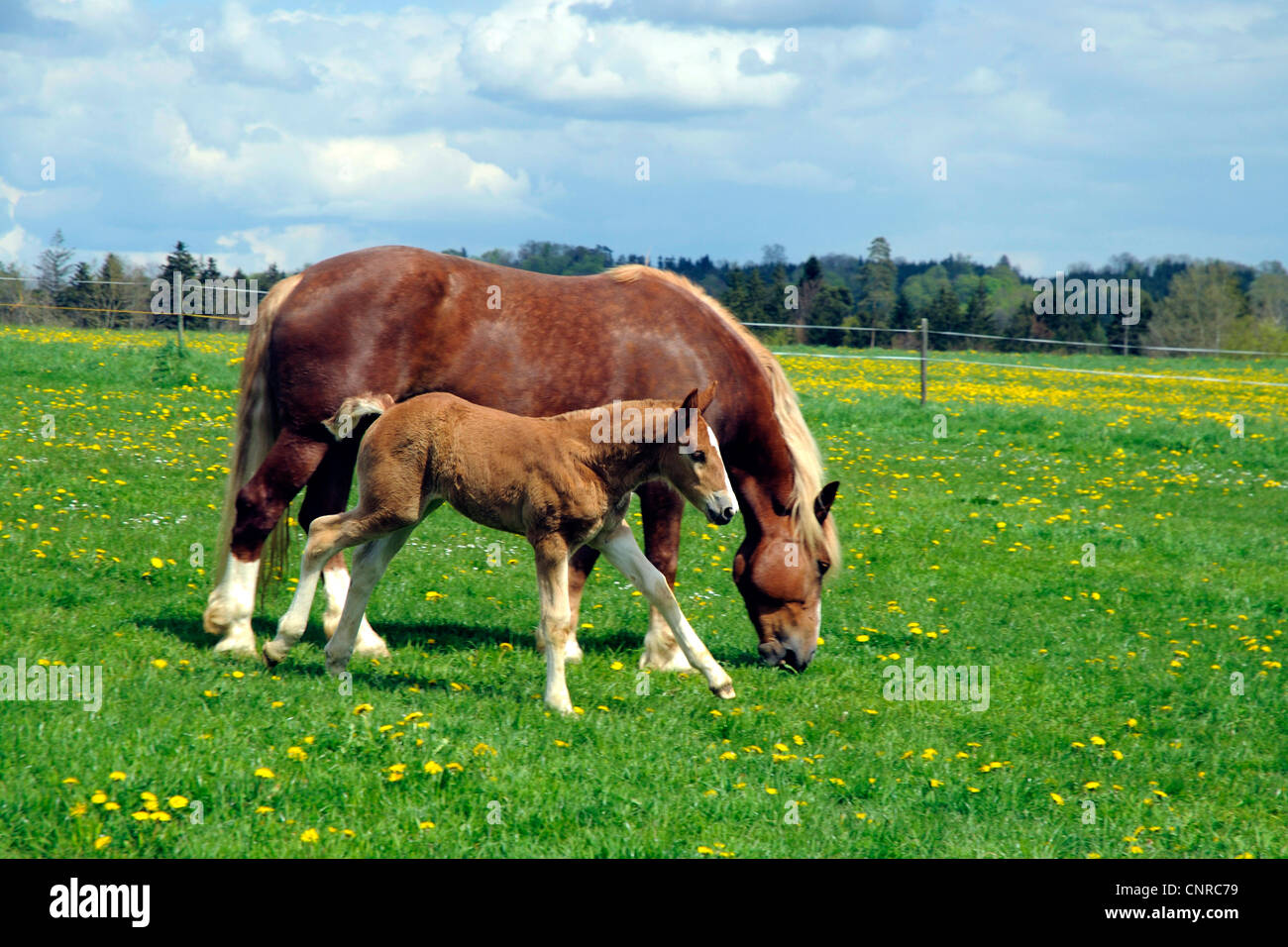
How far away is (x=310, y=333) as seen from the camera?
688cm

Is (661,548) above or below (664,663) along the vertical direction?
above

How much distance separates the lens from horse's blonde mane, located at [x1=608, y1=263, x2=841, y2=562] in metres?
7.61

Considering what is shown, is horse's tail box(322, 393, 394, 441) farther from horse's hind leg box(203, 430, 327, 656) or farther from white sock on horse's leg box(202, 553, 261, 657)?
white sock on horse's leg box(202, 553, 261, 657)

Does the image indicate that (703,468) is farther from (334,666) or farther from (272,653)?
(272,653)

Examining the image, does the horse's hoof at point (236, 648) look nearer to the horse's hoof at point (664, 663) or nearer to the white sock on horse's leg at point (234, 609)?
the white sock on horse's leg at point (234, 609)

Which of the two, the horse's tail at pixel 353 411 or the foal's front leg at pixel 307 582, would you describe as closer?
the foal's front leg at pixel 307 582

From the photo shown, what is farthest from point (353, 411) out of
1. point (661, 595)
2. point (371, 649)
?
→ point (661, 595)

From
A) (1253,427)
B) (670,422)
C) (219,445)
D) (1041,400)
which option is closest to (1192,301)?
(1041,400)

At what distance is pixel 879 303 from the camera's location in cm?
8206

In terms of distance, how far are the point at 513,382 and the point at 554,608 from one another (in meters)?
1.74

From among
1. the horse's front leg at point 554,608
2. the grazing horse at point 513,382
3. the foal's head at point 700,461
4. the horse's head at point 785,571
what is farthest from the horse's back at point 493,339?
the foal's head at point 700,461

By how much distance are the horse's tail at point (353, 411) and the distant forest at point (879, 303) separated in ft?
37.9

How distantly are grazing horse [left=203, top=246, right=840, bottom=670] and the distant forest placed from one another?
1060cm

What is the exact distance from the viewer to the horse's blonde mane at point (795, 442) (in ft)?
25.0
